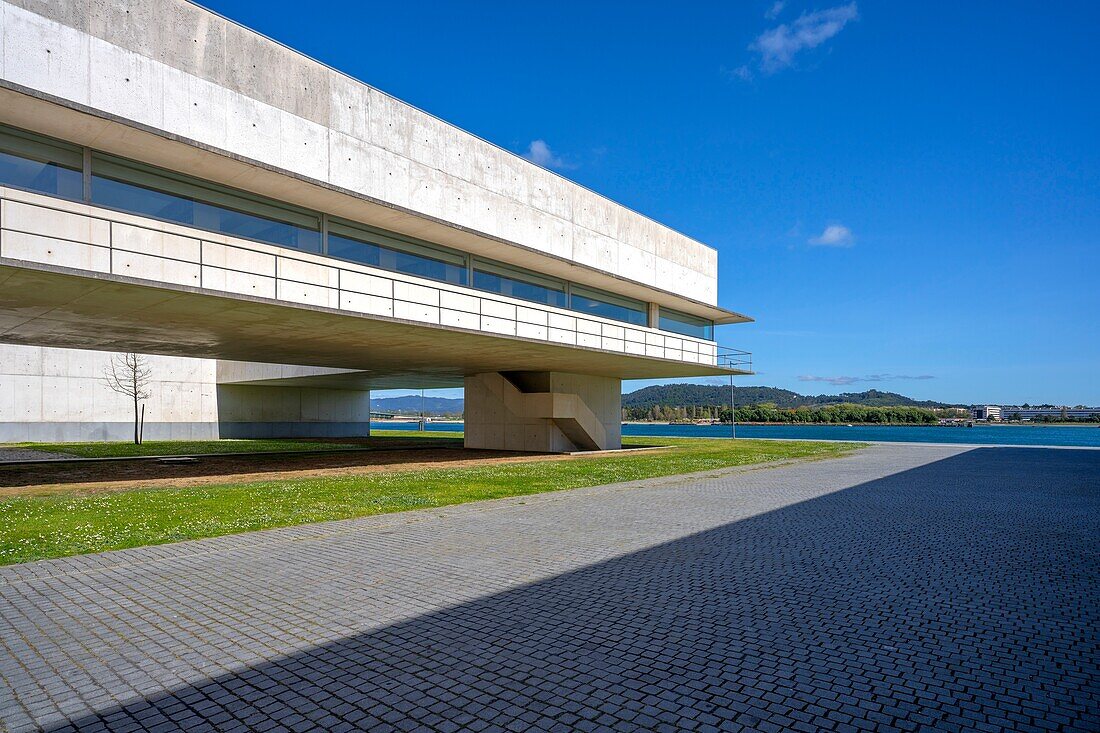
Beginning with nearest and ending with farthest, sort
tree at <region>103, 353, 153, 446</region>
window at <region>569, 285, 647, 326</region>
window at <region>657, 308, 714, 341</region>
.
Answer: window at <region>569, 285, 647, 326</region>
window at <region>657, 308, 714, 341</region>
tree at <region>103, 353, 153, 446</region>

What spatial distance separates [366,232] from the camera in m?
20.3

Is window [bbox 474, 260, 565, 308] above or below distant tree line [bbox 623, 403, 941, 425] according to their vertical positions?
above

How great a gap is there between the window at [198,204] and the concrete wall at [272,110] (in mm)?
1176

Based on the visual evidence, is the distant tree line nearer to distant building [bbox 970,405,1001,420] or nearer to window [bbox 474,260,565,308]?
distant building [bbox 970,405,1001,420]

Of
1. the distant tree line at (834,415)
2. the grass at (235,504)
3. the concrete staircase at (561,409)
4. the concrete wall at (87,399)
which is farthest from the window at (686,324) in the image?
the distant tree line at (834,415)

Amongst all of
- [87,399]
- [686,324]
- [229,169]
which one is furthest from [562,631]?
[87,399]

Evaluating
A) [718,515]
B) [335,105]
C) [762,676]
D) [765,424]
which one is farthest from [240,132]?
[765,424]

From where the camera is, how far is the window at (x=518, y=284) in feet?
80.0

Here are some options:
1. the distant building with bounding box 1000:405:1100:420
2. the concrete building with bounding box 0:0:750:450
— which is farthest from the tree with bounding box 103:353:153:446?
the distant building with bounding box 1000:405:1100:420

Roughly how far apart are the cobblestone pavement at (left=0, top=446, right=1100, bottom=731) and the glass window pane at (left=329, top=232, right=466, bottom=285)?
1044 centimetres

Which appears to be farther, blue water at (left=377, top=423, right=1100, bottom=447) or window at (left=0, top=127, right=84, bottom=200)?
blue water at (left=377, top=423, right=1100, bottom=447)

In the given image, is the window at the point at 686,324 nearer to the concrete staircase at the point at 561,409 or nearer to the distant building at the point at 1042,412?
the concrete staircase at the point at 561,409

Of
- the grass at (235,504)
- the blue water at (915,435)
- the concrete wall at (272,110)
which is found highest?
the concrete wall at (272,110)

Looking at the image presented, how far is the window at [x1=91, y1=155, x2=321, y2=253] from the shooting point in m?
15.2
